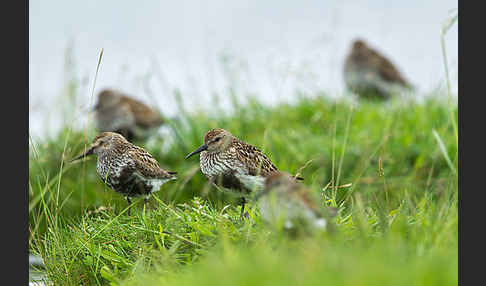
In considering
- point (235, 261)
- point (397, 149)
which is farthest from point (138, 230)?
point (397, 149)

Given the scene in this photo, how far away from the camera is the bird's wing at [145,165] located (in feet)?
13.9

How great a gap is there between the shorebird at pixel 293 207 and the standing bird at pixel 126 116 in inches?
236

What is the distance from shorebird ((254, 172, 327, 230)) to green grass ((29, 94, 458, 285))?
0.28ft

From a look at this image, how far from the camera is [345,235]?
11.5 ft

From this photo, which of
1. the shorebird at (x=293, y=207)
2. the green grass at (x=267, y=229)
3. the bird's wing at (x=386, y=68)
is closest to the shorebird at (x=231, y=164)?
the green grass at (x=267, y=229)

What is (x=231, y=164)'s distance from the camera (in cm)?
407

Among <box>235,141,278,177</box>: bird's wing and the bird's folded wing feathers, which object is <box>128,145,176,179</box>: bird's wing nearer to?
the bird's folded wing feathers

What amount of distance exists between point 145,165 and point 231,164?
0.64 meters

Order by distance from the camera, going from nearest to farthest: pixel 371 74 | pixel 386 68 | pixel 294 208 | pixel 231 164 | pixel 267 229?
pixel 294 208 < pixel 267 229 < pixel 231 164 < pixel 371 74 < pixel 386 68

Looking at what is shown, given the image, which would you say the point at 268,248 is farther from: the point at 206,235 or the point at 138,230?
the point at 138,230

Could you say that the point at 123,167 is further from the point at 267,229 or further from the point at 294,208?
the point at 294,208

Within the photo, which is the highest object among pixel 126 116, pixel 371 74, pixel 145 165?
pixel 145 165

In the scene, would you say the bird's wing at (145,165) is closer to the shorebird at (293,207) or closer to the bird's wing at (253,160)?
the bird's wing at (253,160)

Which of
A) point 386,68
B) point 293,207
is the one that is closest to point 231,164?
point 293,207
